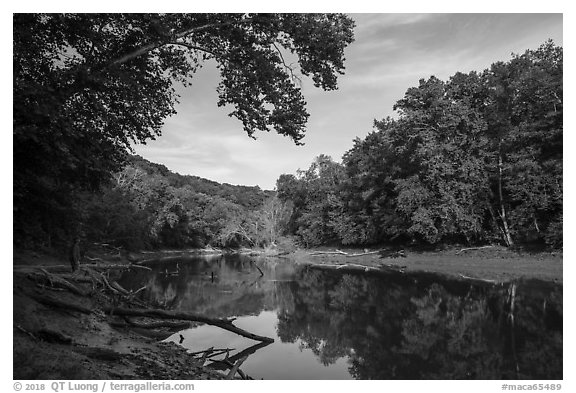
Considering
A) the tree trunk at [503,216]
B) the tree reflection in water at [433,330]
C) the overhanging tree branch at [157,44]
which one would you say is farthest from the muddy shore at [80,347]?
the tree trunk at [503,216]

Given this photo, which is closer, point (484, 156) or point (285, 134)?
point (285, 134)

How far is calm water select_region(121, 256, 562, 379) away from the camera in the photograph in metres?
8.82

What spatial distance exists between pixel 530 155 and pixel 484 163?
4.75 metres

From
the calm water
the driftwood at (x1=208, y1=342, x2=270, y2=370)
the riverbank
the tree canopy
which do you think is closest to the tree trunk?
the riverbank

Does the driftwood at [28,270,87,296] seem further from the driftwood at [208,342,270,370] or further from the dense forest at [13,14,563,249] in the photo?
the driftwood at [208,342,270,370]

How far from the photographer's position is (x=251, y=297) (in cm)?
1977

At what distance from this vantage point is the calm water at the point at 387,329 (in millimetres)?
8820

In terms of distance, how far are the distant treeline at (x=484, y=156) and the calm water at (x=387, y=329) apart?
34.4 ft

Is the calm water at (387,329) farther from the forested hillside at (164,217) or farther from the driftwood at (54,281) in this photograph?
the forested hillside at (164,217)

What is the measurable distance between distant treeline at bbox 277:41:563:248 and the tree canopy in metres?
22.5

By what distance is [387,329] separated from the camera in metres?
Result: 12.5

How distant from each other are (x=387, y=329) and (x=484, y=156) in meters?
26.1

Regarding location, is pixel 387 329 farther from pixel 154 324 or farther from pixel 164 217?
pixel 164 217

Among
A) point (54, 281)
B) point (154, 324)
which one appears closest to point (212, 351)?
point (154, 324)
